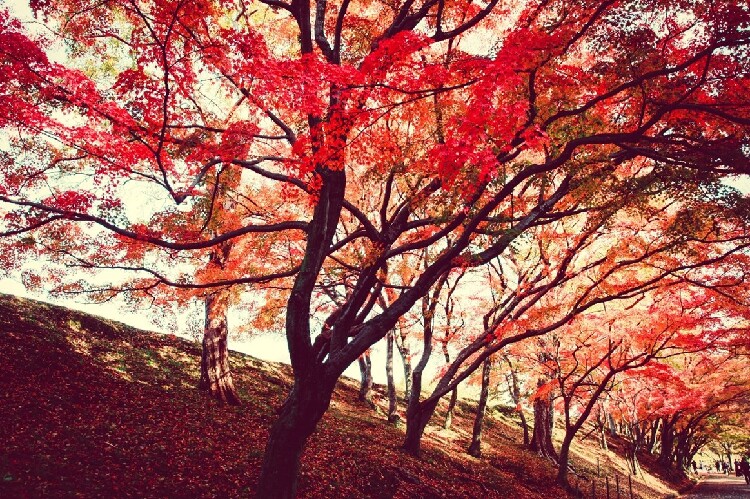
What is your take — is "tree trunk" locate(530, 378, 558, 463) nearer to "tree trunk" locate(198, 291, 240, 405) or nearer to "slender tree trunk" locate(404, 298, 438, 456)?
"slender tree trunk" locate(404, 298, 438, 456)

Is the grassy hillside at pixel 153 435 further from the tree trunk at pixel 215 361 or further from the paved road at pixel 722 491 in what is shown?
the paved road at pixel 722 491

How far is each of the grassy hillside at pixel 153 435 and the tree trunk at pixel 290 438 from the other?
5.86 ft

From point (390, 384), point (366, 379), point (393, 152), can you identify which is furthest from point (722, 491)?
point (393, 152)

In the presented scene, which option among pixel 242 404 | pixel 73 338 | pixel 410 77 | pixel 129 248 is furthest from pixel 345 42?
pixel 73 338

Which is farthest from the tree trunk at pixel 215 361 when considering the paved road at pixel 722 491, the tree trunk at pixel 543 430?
the paved road at pixel 722 491

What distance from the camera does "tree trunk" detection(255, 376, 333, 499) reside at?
20.2ft

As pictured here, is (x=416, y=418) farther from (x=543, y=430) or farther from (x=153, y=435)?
(x=543, y=430)

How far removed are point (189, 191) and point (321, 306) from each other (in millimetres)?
13555

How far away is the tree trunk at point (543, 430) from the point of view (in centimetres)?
2062

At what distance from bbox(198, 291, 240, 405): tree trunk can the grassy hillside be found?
57cm

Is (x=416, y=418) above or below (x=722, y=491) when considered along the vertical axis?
above

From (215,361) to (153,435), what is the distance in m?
3.98

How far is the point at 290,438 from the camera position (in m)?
6.22

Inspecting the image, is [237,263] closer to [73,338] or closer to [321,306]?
A: [73,338]
